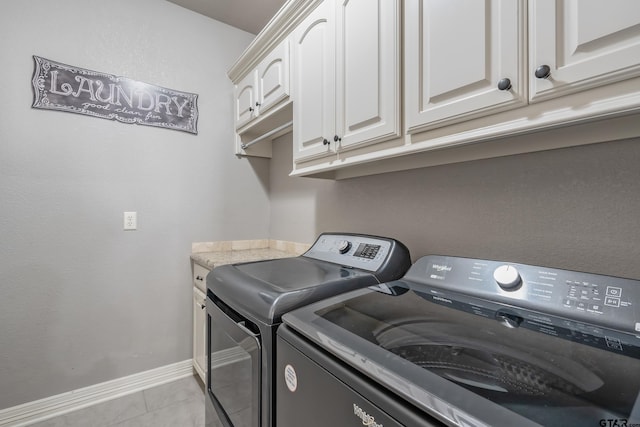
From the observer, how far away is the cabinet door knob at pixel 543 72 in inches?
25.6

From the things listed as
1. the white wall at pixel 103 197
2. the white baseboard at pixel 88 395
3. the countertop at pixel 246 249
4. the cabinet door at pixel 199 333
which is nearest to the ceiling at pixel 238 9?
the white wall at pixel 103 197

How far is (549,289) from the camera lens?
2.43 ft

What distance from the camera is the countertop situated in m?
2.02

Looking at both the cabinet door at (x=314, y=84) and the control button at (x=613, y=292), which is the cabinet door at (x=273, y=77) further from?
the control button at (x=613, y=292)

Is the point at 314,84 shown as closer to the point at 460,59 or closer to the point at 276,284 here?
the point at 460,59

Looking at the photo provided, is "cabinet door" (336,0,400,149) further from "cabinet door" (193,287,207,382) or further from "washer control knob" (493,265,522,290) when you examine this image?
"cabinet door" (193,287,207,382)

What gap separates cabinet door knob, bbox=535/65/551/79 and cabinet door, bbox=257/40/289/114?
1.20m

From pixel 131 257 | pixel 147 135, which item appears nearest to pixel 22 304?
pixel 131 257

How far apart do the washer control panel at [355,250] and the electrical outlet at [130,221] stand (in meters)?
1.28

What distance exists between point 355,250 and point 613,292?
0.83m

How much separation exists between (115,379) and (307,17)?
251 cm

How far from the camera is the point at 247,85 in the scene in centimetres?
205

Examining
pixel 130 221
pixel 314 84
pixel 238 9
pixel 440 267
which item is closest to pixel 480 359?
pixel 440 267

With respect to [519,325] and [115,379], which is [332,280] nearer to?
[519,325]
